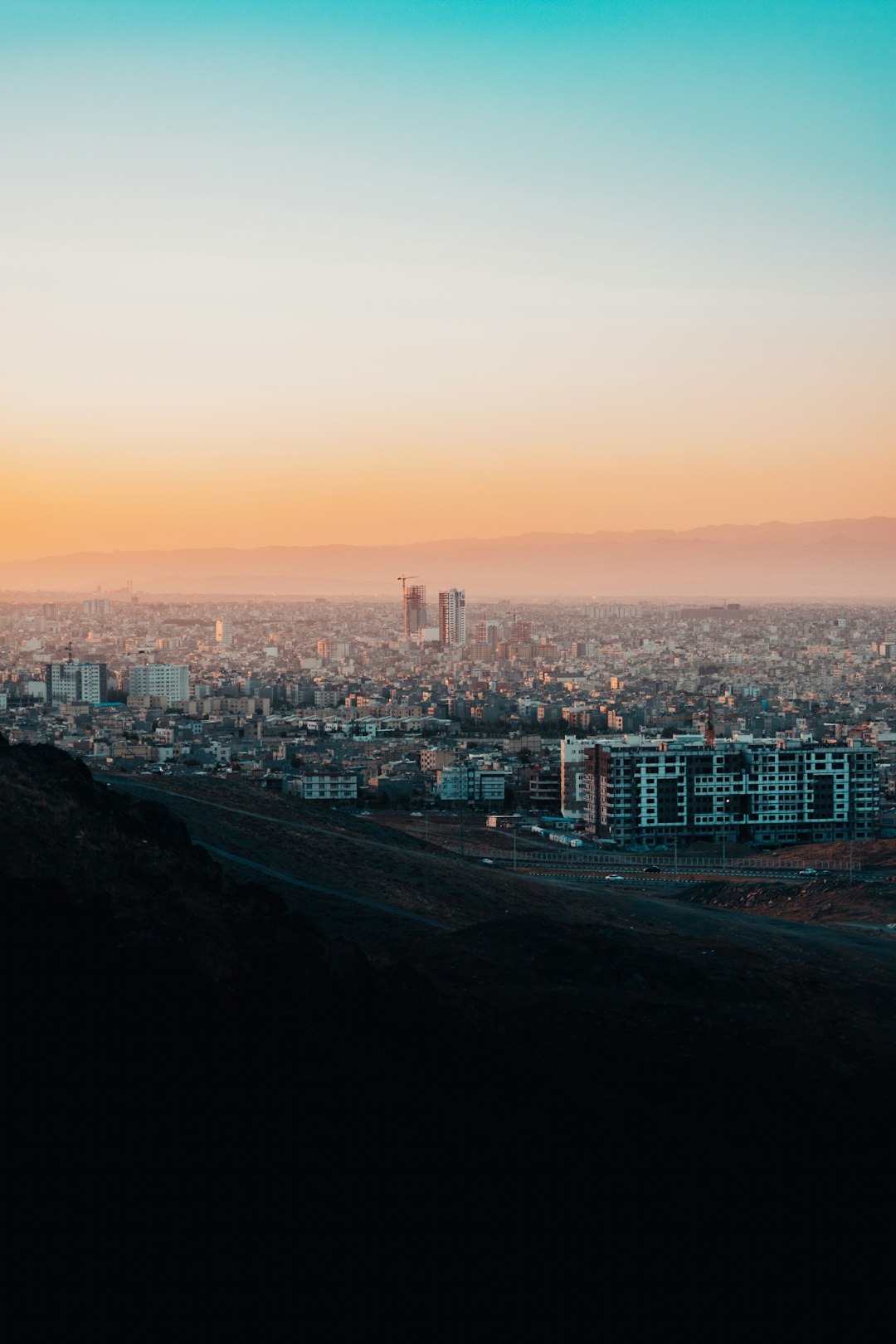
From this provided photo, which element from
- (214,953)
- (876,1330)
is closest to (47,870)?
(214,953)

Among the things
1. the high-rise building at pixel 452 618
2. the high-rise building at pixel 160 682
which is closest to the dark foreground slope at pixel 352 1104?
the high-rise building at pixel 160 682

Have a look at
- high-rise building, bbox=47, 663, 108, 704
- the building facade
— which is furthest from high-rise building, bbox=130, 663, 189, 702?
the building facade

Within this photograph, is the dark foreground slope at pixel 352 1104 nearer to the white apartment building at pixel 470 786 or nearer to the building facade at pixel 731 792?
the building facade at pixel 731 792

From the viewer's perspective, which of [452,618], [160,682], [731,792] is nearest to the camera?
[731,792]

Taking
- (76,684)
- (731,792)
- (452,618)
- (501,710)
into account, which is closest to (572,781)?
(731,792)

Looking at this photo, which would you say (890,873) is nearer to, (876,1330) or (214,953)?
(214,953)

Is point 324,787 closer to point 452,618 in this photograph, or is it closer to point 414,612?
point 452,618
